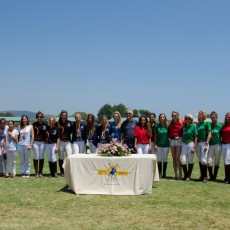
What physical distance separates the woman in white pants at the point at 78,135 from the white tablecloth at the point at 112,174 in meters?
2.19

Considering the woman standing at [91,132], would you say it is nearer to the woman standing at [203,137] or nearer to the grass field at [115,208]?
the grass field at [115,208]

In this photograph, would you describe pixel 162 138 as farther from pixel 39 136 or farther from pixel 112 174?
pixel 39 136

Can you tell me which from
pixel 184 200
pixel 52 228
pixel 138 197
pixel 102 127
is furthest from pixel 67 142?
pixel 52 228

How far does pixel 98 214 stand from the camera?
20.7 feet

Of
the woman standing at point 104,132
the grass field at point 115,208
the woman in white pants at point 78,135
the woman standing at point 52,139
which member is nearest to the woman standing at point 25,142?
the woman standing at point 52,139

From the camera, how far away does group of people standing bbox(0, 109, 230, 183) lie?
32.4ft

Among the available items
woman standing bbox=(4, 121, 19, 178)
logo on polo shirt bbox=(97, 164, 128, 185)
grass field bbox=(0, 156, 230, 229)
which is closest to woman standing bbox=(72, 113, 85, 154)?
grass field bbox=(0, 156, 230, 229)

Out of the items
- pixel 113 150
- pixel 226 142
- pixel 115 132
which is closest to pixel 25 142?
pixel 115 132

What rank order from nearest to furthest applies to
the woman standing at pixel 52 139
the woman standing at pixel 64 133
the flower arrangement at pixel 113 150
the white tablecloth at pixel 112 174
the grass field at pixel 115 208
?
1. the grass field at pixel 115 208
2. the white tablecloth at pixel 112 174
3. the flower arrangement at pixel 113 150
4. the woman standing at pixel 52 139
5. the woman standing at pixel 64 133

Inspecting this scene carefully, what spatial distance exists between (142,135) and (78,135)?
1846 mm

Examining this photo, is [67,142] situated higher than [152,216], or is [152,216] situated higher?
[67,142]

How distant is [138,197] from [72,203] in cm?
149

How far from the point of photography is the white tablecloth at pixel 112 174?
8055mm

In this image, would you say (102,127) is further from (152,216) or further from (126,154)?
(152,216)
